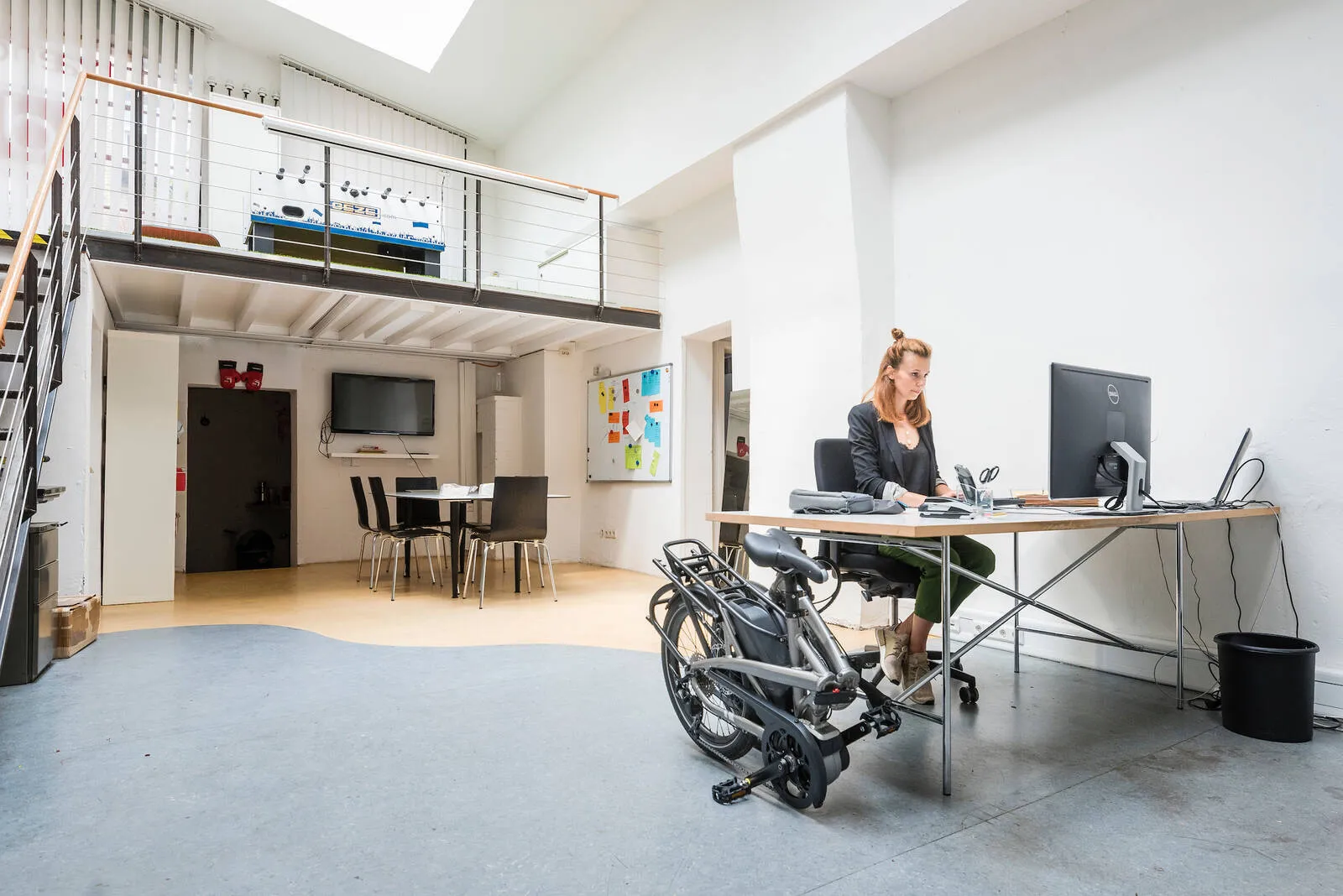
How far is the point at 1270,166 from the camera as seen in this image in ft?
9.44

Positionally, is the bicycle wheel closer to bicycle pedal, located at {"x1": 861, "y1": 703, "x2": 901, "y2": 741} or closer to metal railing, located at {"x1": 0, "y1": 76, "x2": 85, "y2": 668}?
bicycle pedal, located at {"x1": 861, "y1": 703, "x2": 901, "y2": 741}

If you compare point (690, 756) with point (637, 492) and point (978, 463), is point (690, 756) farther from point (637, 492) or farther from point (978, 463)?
point (637, 492)

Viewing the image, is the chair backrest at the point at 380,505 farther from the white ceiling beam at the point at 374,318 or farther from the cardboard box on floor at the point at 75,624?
the cardboard box on floor at the point at 75,624

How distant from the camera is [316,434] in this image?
770 cm

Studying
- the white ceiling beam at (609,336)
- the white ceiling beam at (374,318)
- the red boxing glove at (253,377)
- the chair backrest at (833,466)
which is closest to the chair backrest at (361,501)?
the white ceiling beam at (374,318)

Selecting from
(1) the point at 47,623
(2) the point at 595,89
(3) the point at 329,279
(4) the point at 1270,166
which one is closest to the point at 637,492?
(3) the point at 329,279

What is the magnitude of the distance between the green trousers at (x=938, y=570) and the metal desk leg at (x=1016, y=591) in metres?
0.64

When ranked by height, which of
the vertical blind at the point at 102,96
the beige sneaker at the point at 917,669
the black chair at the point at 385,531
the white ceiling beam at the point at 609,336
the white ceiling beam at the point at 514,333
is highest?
the vertical blind at the point at 102,96

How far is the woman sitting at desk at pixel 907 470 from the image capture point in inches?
104

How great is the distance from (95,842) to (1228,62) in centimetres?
441

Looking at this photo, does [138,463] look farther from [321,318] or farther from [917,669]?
[917,669]

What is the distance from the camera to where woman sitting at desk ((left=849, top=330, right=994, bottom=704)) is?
2.64m

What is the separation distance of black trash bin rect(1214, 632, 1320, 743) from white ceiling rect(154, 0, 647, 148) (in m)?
6.05

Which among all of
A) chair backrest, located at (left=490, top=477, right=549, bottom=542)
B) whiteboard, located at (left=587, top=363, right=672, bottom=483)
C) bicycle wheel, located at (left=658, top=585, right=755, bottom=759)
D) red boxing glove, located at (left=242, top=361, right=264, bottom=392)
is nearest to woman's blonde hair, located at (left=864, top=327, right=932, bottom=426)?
bicycle wheel, located at (left=658, top=585, right=755, bottom=759)
